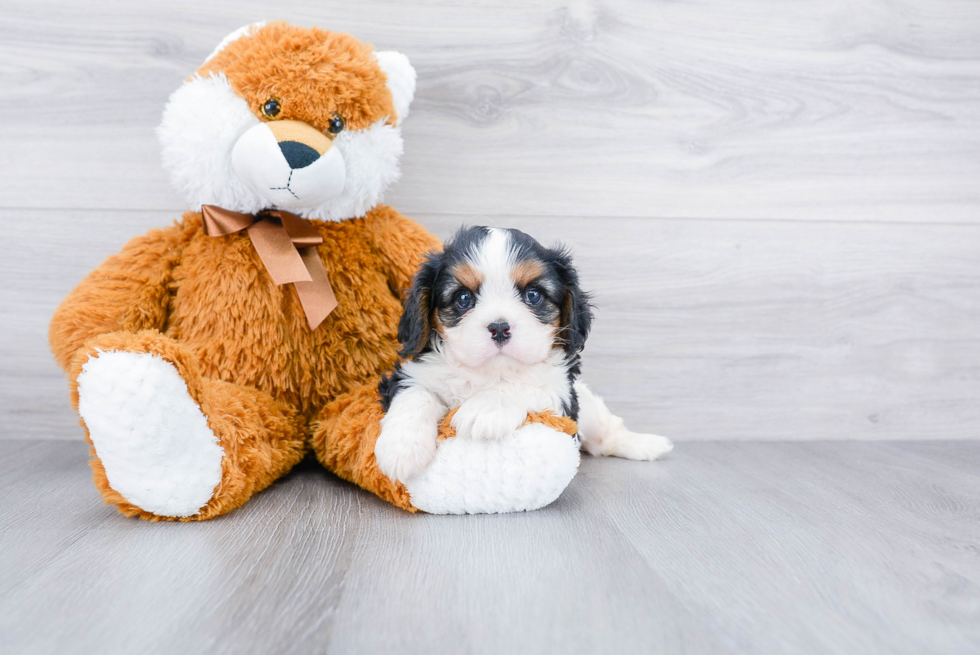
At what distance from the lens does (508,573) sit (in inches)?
37.4

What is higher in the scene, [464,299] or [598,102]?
[598,102]

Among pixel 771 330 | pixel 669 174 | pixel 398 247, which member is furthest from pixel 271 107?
pixel 771 330

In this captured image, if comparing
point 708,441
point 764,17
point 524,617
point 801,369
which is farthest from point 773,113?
point 524,617

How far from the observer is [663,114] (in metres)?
1.79

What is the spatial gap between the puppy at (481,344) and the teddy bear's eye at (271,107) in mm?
397

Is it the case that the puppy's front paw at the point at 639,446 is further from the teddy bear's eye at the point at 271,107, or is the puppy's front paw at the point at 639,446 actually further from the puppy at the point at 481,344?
the teddy bear's eye at the point at 271,107

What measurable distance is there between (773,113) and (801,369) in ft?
2.34

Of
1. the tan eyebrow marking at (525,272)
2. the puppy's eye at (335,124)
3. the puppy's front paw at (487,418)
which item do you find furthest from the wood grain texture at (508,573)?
the puppy's eye at (335,124)

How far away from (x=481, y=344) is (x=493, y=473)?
23 cm

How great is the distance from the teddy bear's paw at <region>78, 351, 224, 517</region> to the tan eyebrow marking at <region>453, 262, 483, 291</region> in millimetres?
491

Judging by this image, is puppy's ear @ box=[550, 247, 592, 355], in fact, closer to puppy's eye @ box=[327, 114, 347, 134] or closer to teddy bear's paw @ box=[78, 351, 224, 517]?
puppy's eye @ box=[327, 114, 347, 134]

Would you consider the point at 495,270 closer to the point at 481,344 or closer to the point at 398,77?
the point at 481,344

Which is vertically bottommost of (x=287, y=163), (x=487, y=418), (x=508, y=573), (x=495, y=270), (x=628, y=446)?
(x=628, y=446)

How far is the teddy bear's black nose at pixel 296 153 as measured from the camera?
48.1 inches
